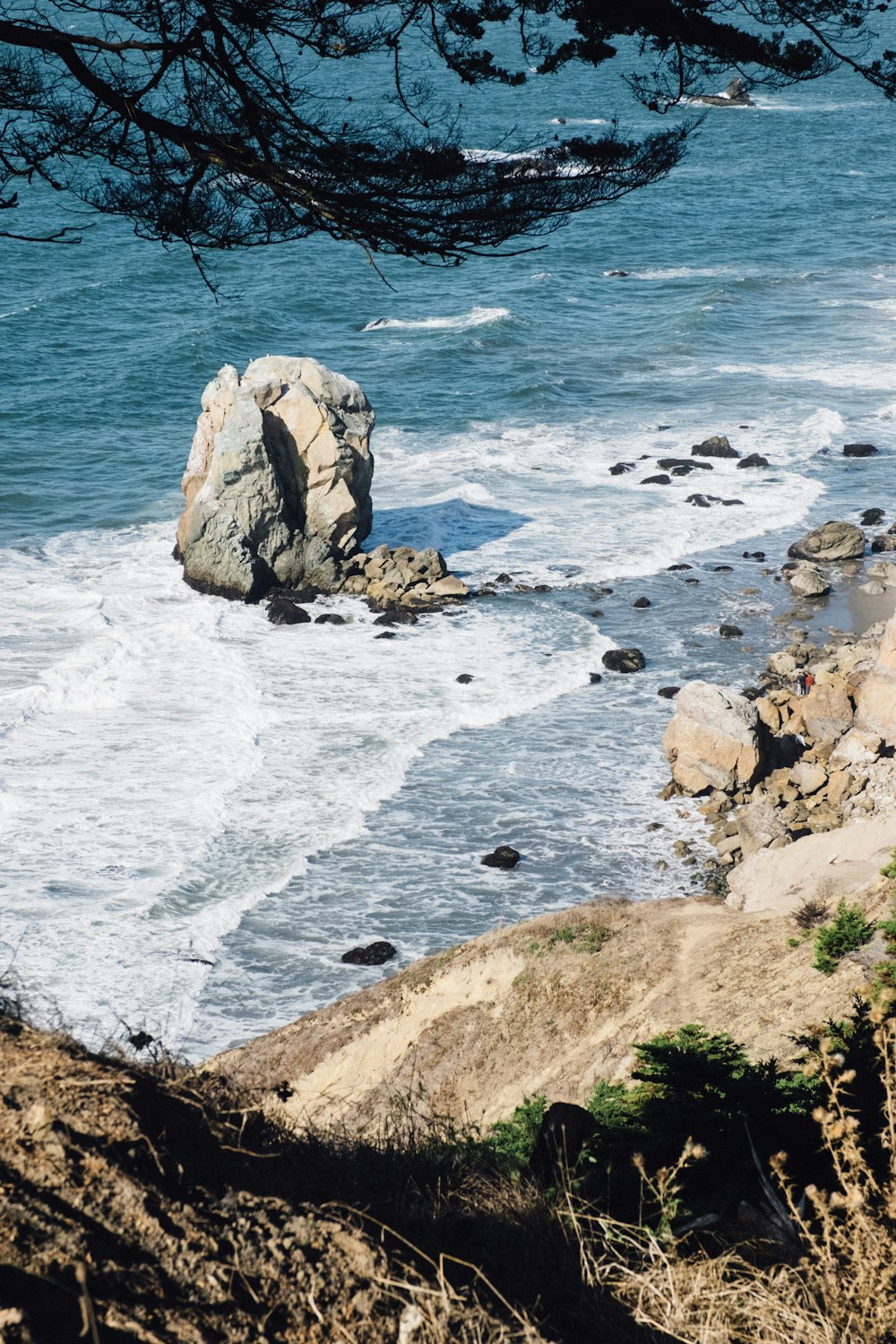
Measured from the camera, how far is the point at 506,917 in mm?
17234

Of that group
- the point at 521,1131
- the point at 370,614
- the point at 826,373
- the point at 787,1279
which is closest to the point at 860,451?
the point at 826,373

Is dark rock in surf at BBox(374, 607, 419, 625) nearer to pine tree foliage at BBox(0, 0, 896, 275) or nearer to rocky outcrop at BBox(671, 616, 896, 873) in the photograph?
rocky outcrop at BBox(671, 616, 896, 873)

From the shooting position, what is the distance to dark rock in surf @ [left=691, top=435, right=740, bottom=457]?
37500 millimetres

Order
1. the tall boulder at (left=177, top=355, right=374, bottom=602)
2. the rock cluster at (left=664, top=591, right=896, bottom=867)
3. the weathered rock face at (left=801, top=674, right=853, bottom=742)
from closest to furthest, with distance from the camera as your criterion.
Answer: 1. the rock cluster at (left=664, top=591, right=896, bottom=867)
2. the weathered rock face at (left=801, top=674, right=853, bottom=742)
3. the tall boulder at (left=177, top=355, right=374, bottom=602)

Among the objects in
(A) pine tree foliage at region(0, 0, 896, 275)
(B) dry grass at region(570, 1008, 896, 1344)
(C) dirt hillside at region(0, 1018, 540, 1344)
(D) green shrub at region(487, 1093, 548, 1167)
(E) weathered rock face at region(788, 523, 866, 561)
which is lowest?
(E) weathered rock face at region(788, 523, 866, 561)

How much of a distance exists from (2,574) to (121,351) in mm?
18876

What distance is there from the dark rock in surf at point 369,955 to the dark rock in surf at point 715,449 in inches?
991

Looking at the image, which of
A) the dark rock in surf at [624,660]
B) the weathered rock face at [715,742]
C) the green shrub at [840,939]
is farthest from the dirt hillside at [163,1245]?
the dark rock in surf at [624,660]

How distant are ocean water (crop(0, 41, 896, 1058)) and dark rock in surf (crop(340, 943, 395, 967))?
269 millimetres

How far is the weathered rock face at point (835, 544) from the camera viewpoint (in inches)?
1179

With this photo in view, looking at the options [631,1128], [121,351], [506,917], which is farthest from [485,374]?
[631,1128]

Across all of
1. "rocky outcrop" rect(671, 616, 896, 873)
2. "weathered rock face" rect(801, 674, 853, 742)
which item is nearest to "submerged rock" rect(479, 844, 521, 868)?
"rocky outcrop" rect(671, 616, 896, 873)

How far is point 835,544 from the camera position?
29938 mm

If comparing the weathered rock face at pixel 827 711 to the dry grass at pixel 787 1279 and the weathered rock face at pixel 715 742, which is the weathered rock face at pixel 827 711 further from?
the dry grass at pixel 787 1279
